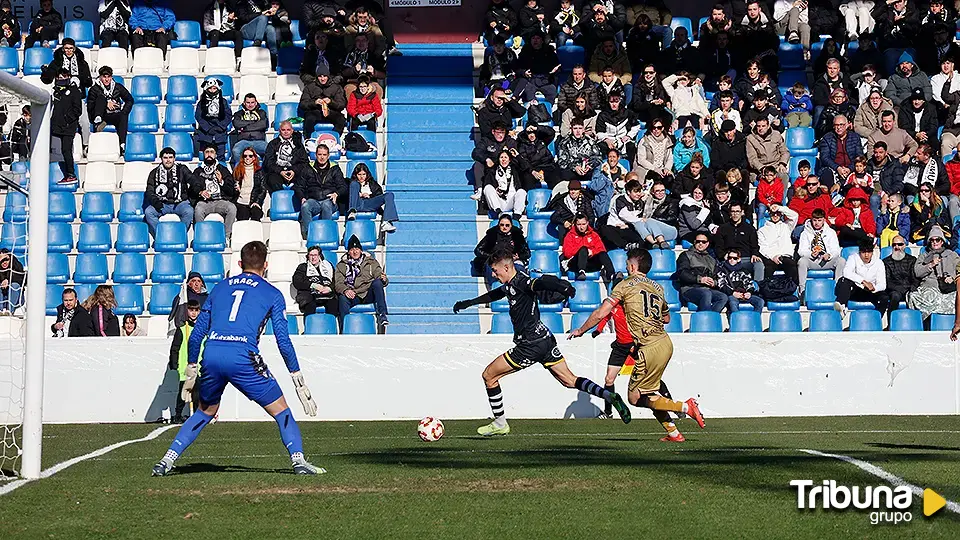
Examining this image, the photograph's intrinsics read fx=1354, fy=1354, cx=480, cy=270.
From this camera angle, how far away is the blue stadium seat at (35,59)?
24.3m

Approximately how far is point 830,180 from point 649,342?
969 cm

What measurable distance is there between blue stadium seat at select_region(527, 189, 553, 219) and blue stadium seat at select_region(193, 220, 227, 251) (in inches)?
193

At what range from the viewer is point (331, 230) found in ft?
69.6

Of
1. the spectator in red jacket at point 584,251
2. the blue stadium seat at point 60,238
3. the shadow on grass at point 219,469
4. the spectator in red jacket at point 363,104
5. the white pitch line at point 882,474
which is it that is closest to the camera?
the white pitch line at point 882,474

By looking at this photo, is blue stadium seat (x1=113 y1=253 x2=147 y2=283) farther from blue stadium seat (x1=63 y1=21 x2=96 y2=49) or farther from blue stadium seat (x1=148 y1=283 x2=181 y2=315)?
blue stadium seat (x1=63 y1=21 x2=96 y2=49)

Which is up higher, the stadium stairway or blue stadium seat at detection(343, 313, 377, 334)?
the stadium stairway

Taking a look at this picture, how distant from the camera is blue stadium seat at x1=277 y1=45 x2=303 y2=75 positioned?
2488cm

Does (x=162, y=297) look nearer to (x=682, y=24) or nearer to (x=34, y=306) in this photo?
(x=34, y=306)

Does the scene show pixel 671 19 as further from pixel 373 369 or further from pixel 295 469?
pixel 295 469

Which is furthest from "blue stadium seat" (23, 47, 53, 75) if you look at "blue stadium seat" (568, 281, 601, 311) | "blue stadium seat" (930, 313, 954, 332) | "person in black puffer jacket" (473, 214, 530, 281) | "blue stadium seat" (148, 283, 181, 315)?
"blue stadium seat" (930, 313, 954, 332)

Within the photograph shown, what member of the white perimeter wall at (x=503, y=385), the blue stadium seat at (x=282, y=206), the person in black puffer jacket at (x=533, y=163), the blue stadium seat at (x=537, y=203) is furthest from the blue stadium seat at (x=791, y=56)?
the blue stadium seat at (x=282, y=206)

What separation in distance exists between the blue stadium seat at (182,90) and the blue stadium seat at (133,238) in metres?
3.40

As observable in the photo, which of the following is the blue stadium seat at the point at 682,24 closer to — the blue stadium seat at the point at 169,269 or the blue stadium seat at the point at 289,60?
the blue stadium seat at the point at 289,60

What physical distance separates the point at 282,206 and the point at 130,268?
8.53 feet
